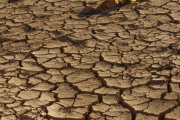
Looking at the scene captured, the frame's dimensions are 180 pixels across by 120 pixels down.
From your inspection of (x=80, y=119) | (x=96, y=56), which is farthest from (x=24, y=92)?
(x=96, y=56)

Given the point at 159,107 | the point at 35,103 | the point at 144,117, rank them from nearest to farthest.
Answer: the point at 144,117 → the point at 159,107 → the point at 35,103

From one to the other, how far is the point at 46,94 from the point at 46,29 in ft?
5.28

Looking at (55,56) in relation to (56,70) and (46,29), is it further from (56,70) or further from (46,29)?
(46,29)

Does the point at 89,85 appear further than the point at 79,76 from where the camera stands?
No

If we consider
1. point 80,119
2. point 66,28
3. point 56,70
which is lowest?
point 80,119

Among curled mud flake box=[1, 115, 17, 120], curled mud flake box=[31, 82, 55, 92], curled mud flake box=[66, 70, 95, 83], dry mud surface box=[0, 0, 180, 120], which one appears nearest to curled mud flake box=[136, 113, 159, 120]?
dry mud surface box=[0, 0, 180, 120]

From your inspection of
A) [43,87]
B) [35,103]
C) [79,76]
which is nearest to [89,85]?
[79,76]

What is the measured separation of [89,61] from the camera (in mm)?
3992

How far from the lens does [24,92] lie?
3469mm

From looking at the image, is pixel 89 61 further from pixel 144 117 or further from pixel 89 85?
pixel 144 117

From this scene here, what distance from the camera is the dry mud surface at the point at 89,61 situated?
3.21 m

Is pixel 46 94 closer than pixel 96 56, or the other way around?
pixel 46 94

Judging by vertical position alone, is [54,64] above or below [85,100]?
above

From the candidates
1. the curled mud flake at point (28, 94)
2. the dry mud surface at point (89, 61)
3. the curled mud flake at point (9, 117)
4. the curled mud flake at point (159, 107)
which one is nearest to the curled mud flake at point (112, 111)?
the dry mud surface at point (89, 61)
